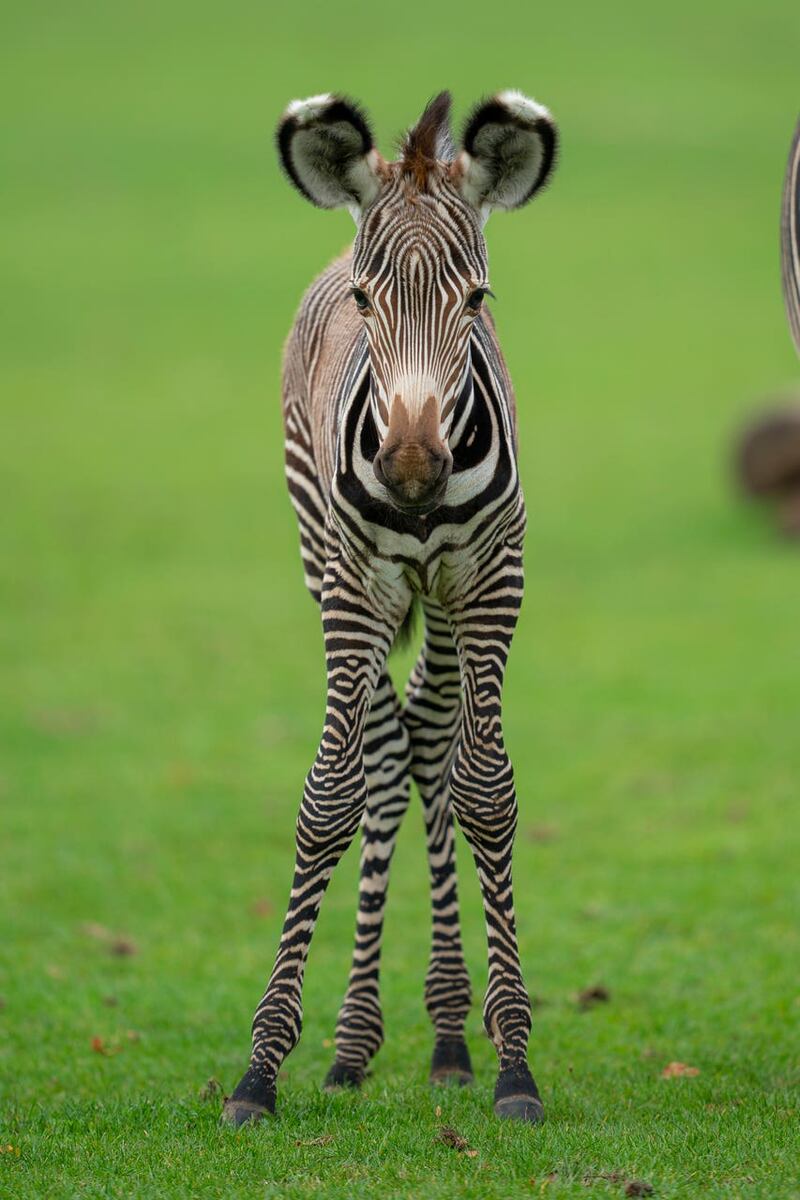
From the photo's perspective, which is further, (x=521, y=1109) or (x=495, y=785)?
(x=495, y=785)

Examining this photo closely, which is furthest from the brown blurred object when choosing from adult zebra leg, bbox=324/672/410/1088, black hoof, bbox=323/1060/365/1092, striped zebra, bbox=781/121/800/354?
black hoof, bbox=323/1060/365/1092

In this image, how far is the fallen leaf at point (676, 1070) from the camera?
7.19 metres

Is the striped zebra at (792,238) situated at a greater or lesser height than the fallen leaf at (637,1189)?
greater

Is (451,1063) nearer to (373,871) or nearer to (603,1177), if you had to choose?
(373,871)

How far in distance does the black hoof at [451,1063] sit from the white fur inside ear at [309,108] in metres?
3.85

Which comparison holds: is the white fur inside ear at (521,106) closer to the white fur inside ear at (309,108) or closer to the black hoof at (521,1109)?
the white fur inside ear at (309,108)

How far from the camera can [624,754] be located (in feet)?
45.8

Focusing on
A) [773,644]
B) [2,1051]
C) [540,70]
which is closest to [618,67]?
[540,70]

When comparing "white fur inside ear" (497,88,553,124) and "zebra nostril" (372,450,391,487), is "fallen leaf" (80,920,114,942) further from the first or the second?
"white fur inside ear" (497,88,553,124)

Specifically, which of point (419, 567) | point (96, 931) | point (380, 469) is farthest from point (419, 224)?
point (96, 931)

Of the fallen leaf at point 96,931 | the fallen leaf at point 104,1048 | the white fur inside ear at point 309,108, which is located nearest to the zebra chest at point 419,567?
the white fur inside ear at point 309,108

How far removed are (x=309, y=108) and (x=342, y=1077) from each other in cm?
389

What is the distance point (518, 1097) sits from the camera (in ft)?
20.5

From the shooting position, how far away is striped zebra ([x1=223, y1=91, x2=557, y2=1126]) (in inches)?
225
